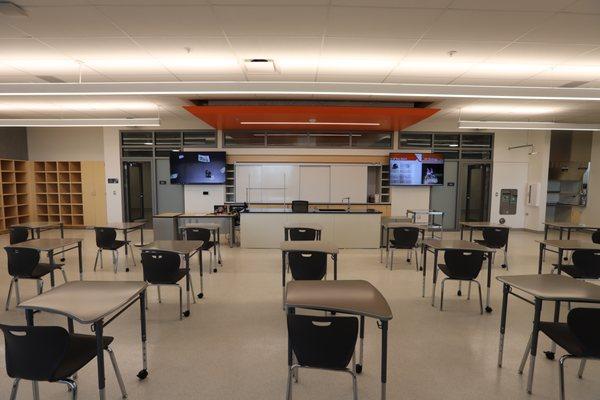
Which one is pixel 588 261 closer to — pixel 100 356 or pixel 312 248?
pixel 312 248

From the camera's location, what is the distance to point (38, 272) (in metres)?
3.67

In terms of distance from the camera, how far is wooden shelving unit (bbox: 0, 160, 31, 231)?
861cm

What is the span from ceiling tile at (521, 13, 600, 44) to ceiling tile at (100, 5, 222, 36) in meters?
3.50

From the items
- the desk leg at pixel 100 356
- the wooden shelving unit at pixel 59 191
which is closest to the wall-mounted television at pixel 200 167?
the wooden shelving unit at pixel 59 191

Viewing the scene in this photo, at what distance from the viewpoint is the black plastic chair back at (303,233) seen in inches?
192

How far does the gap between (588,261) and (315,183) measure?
247 inches

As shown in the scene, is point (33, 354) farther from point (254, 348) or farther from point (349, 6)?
point (349, 6)

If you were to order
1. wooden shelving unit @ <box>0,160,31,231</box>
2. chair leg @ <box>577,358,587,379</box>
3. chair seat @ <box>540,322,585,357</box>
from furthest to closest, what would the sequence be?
wooden shelving unit @ <box>0,160,31,231</box>
chair leg @ <box>577,358,587,379</box>
chair seat @ <box>540,322,585,357</box>

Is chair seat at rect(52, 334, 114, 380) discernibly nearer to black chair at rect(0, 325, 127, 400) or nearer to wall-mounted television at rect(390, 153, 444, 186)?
black chair at rect(0, 325, 127, 400)

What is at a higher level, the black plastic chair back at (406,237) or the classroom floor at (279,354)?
the black plastic chair back at (406,237)

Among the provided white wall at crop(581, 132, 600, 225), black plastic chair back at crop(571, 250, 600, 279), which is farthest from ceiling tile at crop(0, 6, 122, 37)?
white wall at crop(581, 132, 600, 225)

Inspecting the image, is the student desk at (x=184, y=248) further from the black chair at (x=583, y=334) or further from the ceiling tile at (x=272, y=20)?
the black chair at (x=583, y=334)

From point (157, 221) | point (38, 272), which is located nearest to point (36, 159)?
point (157, 221)

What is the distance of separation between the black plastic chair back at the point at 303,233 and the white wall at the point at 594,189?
9386mm
